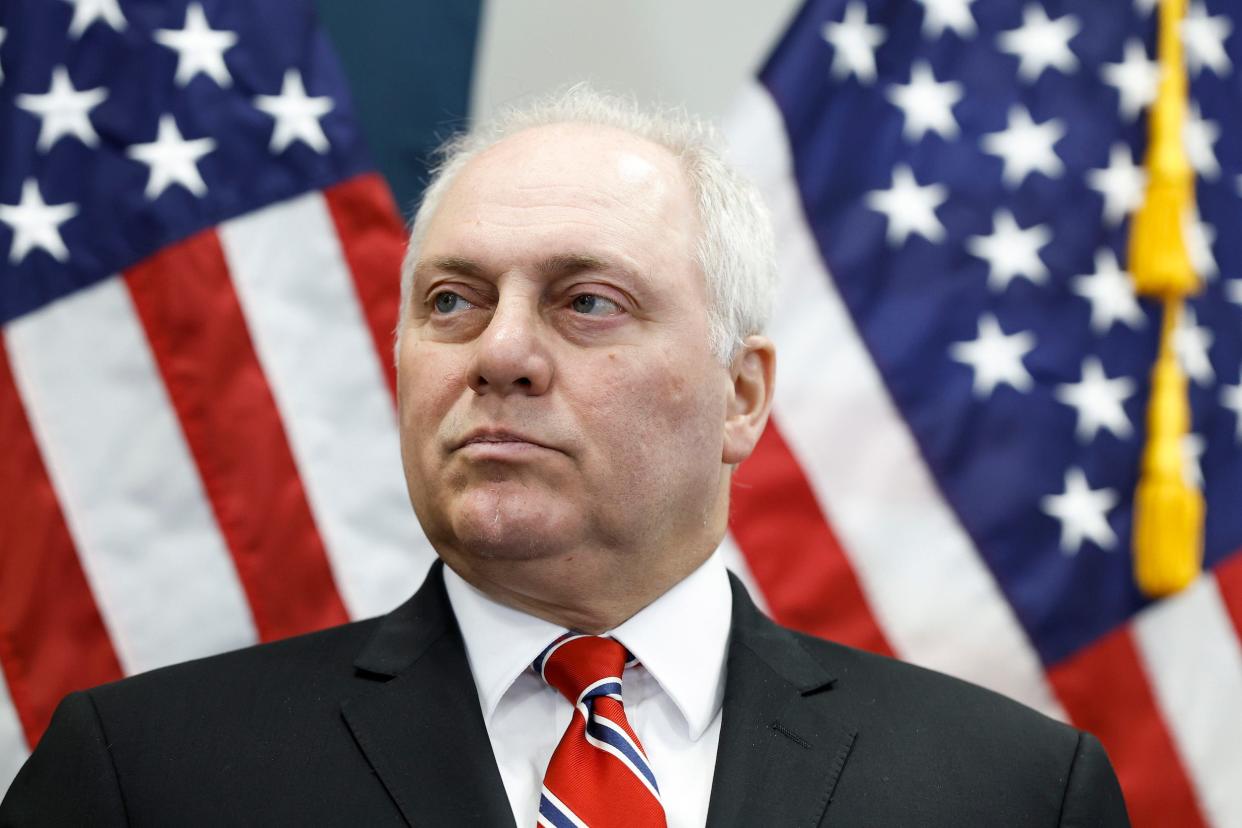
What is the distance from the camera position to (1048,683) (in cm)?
237

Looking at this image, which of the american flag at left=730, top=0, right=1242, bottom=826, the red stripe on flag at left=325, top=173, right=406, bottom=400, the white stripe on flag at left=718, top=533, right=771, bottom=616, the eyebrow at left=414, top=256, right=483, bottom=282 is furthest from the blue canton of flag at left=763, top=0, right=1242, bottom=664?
the eyebrow at left=414, top=256, right=483, bottom=282

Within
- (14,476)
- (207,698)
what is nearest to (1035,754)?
(207,698)

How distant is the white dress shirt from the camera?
1575 mm

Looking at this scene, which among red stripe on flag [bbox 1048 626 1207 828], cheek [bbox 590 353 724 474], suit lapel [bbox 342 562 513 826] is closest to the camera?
suit lapel [bbox 342 562 513 826]

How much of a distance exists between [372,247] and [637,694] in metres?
1.00

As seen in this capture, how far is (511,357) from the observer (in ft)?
5.03

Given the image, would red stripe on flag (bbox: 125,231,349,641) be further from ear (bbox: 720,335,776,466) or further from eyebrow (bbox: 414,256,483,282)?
ear (bbox: 720,335,776,466)

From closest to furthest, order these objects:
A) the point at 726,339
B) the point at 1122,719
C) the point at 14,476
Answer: the point at 726,339 < the point at 14,476 < the point at 1122,719

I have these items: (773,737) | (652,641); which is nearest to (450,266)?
(652,641)

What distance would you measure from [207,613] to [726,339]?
100 cm

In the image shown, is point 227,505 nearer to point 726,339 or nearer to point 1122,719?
point 726,339

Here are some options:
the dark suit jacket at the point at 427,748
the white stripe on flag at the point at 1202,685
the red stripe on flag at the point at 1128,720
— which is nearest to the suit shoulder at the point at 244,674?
the dark suit jacket at the point at 427,748

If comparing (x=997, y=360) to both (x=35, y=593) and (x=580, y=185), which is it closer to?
(x=580, y=185)

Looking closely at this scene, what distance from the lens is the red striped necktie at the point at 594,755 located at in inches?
58.4
